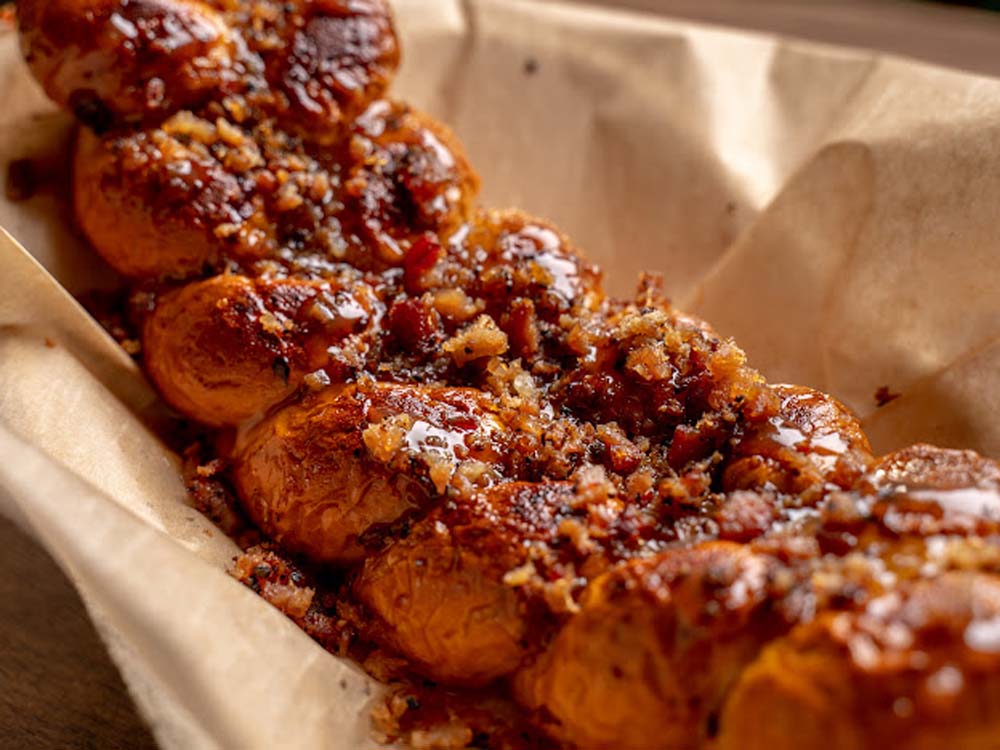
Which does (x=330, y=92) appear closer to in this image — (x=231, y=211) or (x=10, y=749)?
(x=231, y=211)

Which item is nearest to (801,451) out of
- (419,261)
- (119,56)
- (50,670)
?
(419,261)

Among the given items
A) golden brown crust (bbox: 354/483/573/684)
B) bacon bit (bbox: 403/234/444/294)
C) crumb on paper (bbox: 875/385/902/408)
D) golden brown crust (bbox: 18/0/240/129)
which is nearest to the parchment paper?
crumb on paper (bbox: 875/385/902/408)

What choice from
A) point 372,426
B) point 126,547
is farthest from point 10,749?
point 372,426

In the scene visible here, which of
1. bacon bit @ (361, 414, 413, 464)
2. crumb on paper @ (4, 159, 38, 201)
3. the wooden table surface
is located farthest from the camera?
crumb on paper @ (4, 159, 38, 201)

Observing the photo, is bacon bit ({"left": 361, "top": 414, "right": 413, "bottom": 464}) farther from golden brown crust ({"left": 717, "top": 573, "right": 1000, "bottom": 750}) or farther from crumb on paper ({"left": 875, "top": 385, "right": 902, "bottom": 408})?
crumb on paper ({"left": 875, "top": 385, "right": 902, "bottom": 408})

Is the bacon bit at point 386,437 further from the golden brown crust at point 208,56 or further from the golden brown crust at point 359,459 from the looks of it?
the golden brown crust at point 208,56
